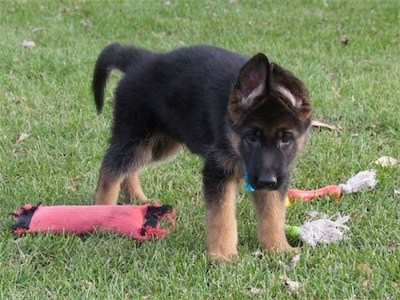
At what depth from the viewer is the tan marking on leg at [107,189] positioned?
15.6ft

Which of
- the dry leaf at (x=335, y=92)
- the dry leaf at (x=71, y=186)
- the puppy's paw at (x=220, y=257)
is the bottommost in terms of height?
the dry leaf at (x=335, y=92)

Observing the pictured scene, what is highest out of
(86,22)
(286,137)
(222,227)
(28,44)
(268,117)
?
(268,117)

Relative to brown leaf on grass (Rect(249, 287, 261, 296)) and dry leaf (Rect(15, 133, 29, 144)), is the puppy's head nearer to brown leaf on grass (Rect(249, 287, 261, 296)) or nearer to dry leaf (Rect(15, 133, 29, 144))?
brown leaf on grass (Rect(249, 287, 261, 296))

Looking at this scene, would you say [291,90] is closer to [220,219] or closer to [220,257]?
[220,219]

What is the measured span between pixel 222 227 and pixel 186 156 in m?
1.86

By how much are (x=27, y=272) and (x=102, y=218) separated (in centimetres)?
71

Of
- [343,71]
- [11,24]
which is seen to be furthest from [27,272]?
[11,24]

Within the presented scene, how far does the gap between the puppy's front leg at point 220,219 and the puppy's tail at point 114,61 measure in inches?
50.2

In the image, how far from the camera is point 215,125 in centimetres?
406

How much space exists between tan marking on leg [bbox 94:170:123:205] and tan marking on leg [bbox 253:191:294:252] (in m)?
1.10

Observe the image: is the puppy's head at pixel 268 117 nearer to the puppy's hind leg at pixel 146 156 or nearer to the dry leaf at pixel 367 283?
the dry leaf at pixel 367 283

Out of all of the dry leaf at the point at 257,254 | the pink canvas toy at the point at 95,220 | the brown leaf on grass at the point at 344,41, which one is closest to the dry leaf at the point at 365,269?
the dry leaf at the point at 257,254

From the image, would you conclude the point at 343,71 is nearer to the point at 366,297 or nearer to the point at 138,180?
the point at 138,180

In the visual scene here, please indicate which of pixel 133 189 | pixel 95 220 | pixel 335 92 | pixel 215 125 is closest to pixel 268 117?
pixel 215 125
